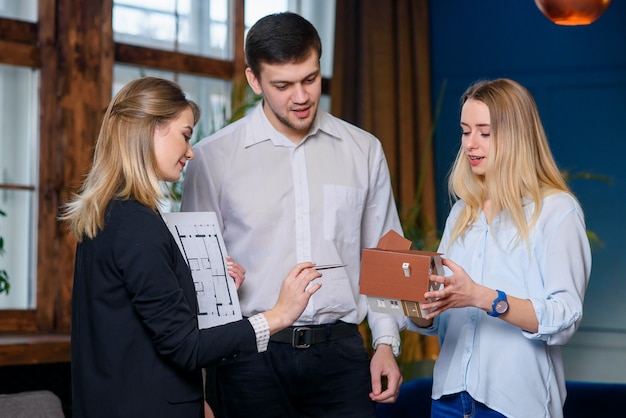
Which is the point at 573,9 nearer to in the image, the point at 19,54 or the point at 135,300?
the point at 135,300

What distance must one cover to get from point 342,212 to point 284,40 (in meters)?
0.48

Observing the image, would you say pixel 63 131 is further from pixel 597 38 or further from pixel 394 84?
pixel 597 38

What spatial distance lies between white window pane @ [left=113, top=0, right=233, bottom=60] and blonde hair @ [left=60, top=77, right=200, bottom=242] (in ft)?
9.44

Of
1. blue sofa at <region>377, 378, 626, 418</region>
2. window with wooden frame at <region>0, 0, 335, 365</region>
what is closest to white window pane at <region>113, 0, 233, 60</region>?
window with wooden frame at <region>0, 0, 335, 365</region>

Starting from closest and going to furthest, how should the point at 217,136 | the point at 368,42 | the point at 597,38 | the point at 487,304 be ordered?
1. the point at 487,304
2. the point at 217,136
3. the point at 597,38
4. the point at 368,42

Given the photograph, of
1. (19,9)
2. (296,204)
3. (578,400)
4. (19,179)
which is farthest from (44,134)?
(578,400)

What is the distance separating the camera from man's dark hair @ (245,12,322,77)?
2.32m

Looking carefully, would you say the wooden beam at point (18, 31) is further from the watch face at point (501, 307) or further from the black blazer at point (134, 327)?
the watch face at point (501, 307)

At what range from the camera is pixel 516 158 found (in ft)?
6.91

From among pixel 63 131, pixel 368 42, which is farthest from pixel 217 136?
pixel 368 42

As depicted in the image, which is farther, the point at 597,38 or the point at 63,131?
the point at 597,38

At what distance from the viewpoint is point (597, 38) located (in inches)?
202

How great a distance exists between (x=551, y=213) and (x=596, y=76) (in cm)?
338

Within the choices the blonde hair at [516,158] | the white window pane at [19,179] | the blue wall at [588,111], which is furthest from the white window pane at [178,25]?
the blonde hair at [516,158]
